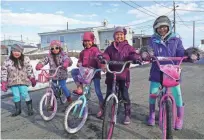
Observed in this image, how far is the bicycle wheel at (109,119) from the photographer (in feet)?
12.2

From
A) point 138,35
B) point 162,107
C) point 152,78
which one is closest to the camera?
point 162,107

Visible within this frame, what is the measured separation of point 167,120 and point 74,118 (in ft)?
5.39

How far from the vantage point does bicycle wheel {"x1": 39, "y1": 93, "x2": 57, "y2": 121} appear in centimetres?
500

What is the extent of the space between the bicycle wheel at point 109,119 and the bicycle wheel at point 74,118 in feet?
2.07

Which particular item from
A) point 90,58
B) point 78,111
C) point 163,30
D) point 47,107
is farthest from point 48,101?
point 163,30

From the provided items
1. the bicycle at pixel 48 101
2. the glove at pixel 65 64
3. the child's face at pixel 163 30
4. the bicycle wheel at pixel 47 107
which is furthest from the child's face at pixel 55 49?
the child's face at pixel 163 30

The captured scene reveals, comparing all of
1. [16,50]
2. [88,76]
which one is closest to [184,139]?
[88,76]

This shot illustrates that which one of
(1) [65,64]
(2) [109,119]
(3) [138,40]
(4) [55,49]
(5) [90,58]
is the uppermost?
(3) [138,40]

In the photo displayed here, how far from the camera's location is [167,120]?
3498mm

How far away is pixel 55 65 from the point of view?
551cm

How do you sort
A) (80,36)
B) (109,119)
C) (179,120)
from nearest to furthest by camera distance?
(109,119)
(179,120)
(80,36)

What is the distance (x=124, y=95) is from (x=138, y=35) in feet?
136

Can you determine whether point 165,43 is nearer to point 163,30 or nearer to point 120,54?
point 163,30

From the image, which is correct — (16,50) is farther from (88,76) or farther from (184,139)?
(184,139)
